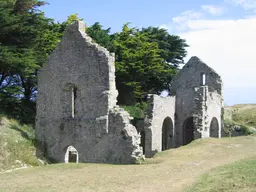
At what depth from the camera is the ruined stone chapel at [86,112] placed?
1730cm

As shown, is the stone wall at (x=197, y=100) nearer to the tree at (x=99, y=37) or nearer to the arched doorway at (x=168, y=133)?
the arched doorway at (x=168, y=133)

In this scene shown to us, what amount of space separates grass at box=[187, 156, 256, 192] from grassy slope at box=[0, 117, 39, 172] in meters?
9.44

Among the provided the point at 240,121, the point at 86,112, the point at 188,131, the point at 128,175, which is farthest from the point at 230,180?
the point at 240,121

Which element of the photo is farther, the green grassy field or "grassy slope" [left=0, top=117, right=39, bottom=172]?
"grassy slope" [left=0, top=117, right=39, bottom=172]

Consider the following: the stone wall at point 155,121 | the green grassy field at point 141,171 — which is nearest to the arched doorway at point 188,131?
the stone wall at point 155,121

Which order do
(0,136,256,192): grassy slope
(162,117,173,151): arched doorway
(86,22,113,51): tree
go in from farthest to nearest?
(86,22,113,51): tree, (162,117,173,151): arched doorway, (0,136,256,192): grassy slope

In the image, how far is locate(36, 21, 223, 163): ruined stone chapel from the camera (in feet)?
56.7

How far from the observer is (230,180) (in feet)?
33.8

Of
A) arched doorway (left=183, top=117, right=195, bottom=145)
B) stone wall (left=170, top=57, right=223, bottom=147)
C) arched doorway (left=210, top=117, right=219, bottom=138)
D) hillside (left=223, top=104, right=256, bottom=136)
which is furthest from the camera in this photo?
hillside (left=223, top=104, right=256, bottom=136)

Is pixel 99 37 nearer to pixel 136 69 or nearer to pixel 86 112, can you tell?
pixel 136 69

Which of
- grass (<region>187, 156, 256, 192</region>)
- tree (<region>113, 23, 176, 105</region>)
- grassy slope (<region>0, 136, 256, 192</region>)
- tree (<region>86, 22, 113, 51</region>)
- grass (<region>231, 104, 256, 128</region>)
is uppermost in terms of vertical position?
tree (<region>86, 22, 113, 51</region>)

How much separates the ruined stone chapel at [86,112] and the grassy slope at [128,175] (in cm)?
189

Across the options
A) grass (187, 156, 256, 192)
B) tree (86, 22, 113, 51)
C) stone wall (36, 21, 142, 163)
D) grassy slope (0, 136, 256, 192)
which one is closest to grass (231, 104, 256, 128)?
tree (86, 22, 113, 51)

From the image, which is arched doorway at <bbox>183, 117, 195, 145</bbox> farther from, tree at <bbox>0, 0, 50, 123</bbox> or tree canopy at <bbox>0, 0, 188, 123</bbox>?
tree at <bbox>0, 0, 50, 123</bbox>
